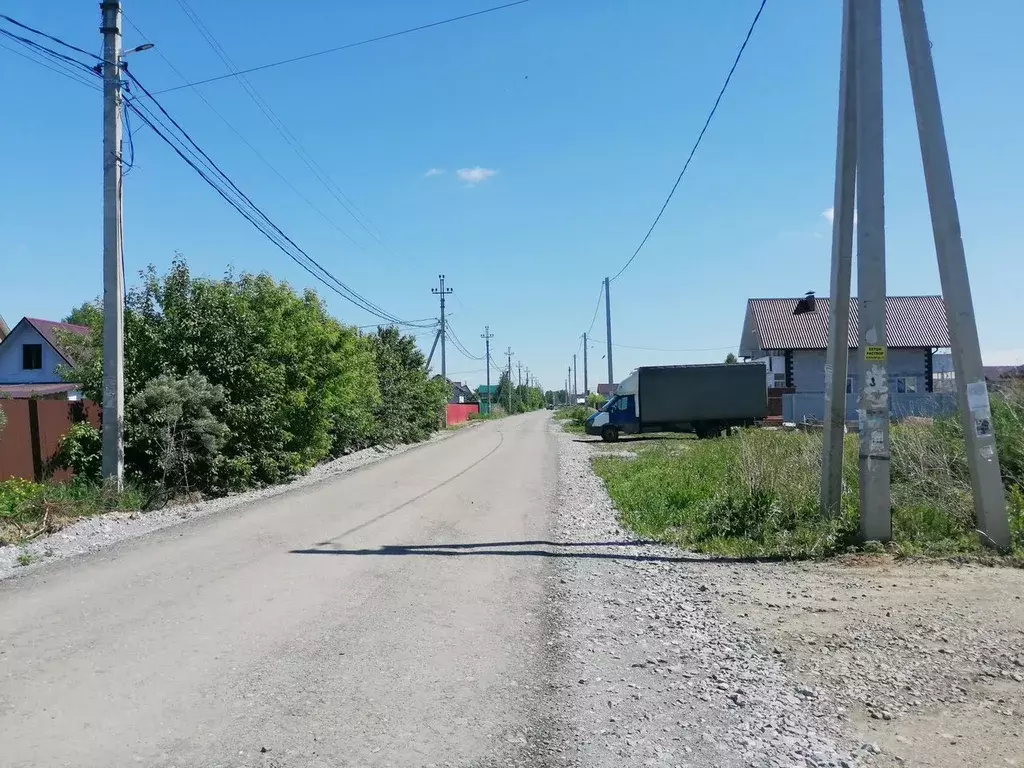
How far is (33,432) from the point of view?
13.6 m

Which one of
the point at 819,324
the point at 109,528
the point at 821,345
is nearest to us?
the point at 109,528

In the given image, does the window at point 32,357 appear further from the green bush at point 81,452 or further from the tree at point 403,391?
the green bush at point 81,452

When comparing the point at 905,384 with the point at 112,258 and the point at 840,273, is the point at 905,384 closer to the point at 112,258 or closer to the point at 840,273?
the point at 840,273

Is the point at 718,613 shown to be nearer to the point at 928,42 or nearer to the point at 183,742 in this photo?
the point at 183,742

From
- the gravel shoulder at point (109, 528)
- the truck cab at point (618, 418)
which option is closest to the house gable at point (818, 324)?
the truck cab at point (618, 418)

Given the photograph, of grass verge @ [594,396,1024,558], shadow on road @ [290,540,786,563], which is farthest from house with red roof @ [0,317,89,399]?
shadow on road @ [290,540,786,563]

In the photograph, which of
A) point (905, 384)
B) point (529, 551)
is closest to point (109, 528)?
point (529, 551)

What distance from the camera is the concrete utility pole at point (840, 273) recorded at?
9.90m

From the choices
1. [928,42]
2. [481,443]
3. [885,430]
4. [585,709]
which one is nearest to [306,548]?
[585,709]

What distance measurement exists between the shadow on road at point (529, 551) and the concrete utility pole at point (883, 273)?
5.96ft

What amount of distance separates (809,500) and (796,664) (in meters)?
5.96

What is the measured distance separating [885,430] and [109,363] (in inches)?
484

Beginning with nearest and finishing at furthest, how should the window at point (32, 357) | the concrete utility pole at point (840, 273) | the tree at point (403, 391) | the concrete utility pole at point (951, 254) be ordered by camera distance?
Result: the concrete utility pole at point (951, 254)
the concrete utility pole at point (840, 273)
the tree at point (403, 391)
the window at point (32, 357)

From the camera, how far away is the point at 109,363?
13773 millimetres
